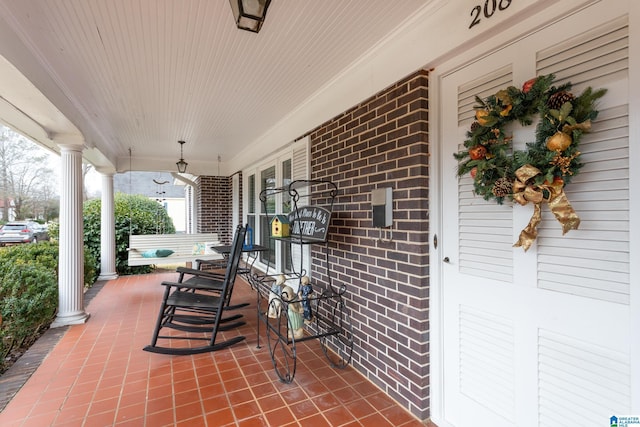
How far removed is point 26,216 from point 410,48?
519 inches

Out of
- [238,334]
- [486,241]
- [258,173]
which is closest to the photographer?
[486,241]

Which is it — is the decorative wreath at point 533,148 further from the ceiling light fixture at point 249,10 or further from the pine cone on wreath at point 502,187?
the ceiling light fixture at point 249,10

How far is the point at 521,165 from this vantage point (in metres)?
1.30

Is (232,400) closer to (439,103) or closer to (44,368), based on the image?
(44,368)

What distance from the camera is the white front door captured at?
1.15 metres

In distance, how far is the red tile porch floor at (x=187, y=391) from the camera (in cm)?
185

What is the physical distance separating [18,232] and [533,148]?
13.4 meters

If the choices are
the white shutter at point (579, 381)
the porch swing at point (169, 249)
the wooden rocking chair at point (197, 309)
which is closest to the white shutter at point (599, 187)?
the white shutter at point (579, 381)

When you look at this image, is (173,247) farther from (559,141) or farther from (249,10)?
(559,141)

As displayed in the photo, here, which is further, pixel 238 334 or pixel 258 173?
pixel 258 173

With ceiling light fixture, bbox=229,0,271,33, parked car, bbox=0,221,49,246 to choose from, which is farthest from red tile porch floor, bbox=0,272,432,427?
parked car, bbox=0,221,49,246

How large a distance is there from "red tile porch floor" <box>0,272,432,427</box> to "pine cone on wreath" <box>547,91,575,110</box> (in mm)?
1850

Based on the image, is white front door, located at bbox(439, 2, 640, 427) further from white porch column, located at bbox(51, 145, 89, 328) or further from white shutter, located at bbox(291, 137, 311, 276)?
white porch column, located at bbox(51, 145, 89, 328)

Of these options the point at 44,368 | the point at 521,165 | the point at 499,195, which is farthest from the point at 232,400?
the point at 521,165
